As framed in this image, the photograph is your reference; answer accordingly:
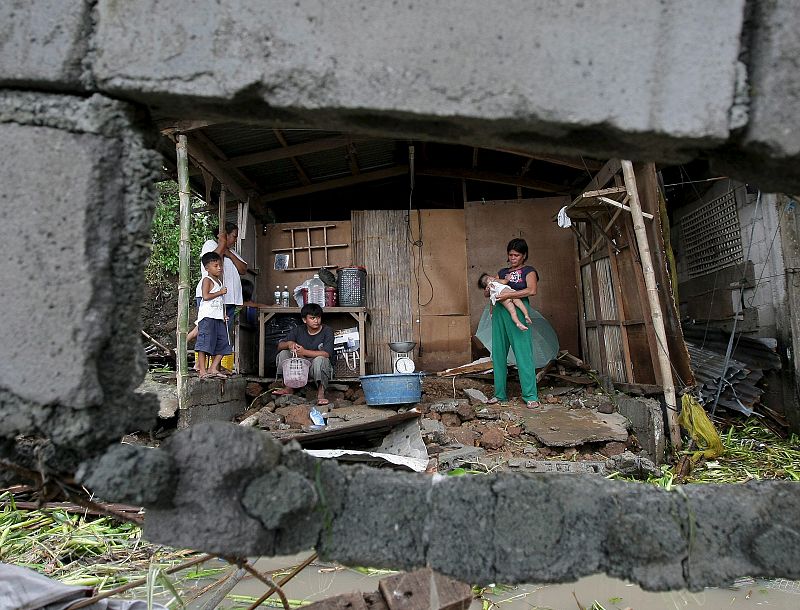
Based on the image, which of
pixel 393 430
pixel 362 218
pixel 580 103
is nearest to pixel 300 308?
pixel 362 218

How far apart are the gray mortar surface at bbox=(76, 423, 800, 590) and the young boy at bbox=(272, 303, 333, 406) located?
17.2 feet

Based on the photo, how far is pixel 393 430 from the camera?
18.1 feet

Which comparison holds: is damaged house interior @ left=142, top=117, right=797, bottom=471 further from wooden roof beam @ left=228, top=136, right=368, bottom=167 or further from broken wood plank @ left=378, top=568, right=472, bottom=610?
broken wood plank @ left=378, top=568, right=472, bottom=610

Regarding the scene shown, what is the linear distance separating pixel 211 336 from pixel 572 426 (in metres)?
4.14

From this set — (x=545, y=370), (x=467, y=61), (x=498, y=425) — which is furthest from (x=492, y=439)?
(x=467, y=61)

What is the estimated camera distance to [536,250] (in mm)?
8312

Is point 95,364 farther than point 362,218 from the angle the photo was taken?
No

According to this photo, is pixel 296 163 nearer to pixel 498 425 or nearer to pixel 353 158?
pixel 353 158

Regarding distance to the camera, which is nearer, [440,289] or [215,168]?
[215,168]

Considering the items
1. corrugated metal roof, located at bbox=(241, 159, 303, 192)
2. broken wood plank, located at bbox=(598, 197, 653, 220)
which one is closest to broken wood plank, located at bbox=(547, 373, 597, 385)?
broken wood plank, located at bbox=(598, 197, 653, 220)

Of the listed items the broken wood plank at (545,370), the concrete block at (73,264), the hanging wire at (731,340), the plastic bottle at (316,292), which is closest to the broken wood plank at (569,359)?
the broken wood plank at (545,370)

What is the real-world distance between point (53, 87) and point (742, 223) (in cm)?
716

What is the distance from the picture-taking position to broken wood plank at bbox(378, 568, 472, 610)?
2.26 meters

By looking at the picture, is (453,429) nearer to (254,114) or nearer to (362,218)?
(362,218)
